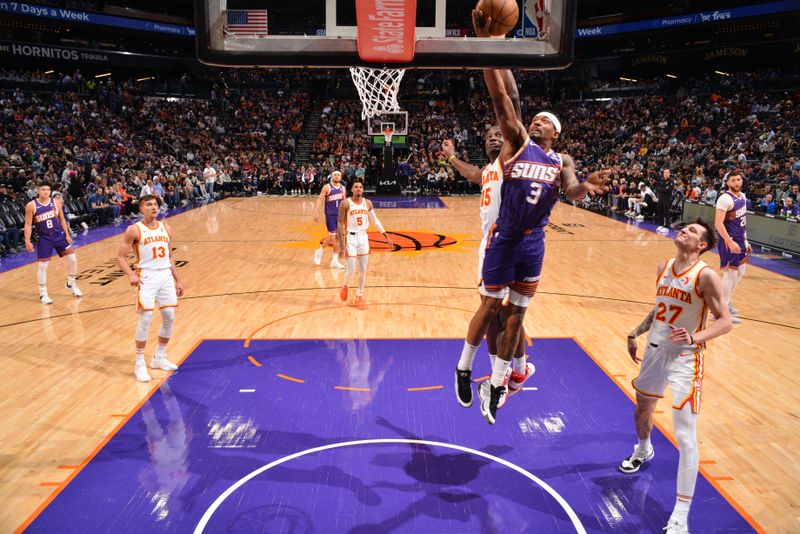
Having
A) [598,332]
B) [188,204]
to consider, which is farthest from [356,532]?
[188,204]

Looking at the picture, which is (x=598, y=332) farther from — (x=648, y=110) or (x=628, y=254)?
(x=648, y=110)

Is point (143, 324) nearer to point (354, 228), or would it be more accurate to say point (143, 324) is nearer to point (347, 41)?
point (354, 228)

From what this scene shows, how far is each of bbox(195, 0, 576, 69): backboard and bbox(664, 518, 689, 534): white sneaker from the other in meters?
3.11

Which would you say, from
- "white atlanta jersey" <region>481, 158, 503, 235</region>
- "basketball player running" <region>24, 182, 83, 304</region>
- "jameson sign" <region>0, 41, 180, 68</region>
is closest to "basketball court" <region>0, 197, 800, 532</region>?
"basketball player running" <region>24, 182, 83, 304</region>

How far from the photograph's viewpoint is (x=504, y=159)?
383cm

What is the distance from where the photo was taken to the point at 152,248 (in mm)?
6430

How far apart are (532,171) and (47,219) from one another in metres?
8.45

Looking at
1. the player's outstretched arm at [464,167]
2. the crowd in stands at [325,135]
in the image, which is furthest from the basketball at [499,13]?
the crowd in stands at [325,135]

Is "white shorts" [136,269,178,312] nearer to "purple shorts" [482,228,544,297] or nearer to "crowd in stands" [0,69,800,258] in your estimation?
"purple shorts" [482,228,544,297]

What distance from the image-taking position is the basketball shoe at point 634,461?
4730 mm

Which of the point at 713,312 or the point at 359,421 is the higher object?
the point at 713,312

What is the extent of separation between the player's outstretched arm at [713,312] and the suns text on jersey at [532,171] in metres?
1.30

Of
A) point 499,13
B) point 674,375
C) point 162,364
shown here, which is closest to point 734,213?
point 674,375

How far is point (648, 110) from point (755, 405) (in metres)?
27.3
